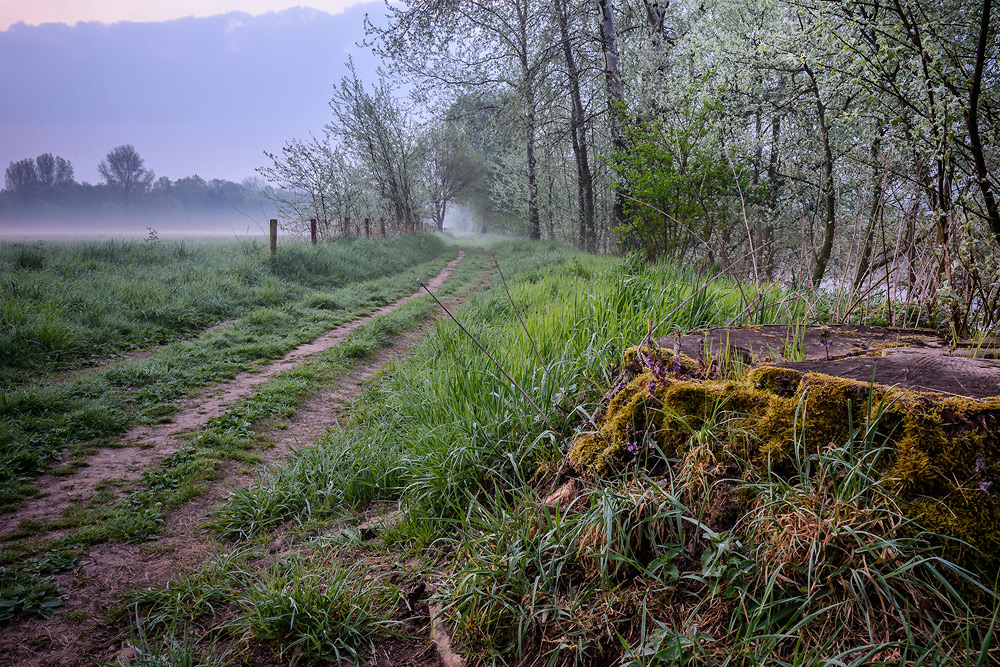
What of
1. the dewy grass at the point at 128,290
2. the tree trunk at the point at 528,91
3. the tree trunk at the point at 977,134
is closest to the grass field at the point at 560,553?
the tree trunk at the point at 977,134

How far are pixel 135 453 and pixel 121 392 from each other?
137 cm

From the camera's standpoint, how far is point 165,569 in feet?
8.48

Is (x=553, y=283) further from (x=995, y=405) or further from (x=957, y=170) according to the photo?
(x=995, y=405)

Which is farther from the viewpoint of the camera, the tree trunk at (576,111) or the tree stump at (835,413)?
the tree trunk at (576,111)

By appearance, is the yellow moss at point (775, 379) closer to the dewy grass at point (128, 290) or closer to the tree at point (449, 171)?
the dewy grass at point (128, 290)

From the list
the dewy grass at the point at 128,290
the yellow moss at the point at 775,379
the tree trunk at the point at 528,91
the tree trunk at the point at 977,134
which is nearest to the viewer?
the yellow moss at the point at 775,379

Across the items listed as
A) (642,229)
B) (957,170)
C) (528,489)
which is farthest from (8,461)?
(642,229)

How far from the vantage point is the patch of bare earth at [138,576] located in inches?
78.2

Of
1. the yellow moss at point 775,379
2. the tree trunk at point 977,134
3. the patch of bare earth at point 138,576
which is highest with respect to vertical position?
the tree trunk at point 977,134

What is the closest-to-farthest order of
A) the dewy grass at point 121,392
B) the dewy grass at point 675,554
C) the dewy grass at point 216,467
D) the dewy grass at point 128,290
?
the dewy grass at point 675,554, the dewy grass at point 216,467, the dewy grass at point 121,392, the dewy grass at point 128,290

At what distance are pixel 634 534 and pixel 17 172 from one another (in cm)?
3790

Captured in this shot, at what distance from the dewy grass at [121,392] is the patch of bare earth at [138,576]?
0.30 meters

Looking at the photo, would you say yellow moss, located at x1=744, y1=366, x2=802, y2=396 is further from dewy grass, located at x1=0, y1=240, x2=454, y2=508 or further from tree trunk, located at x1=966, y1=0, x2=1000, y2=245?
dewy grass, located at x1=0, y1=240, x2=454, y2=508

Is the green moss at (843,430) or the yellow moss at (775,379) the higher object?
the yellow moss at (775,379)
